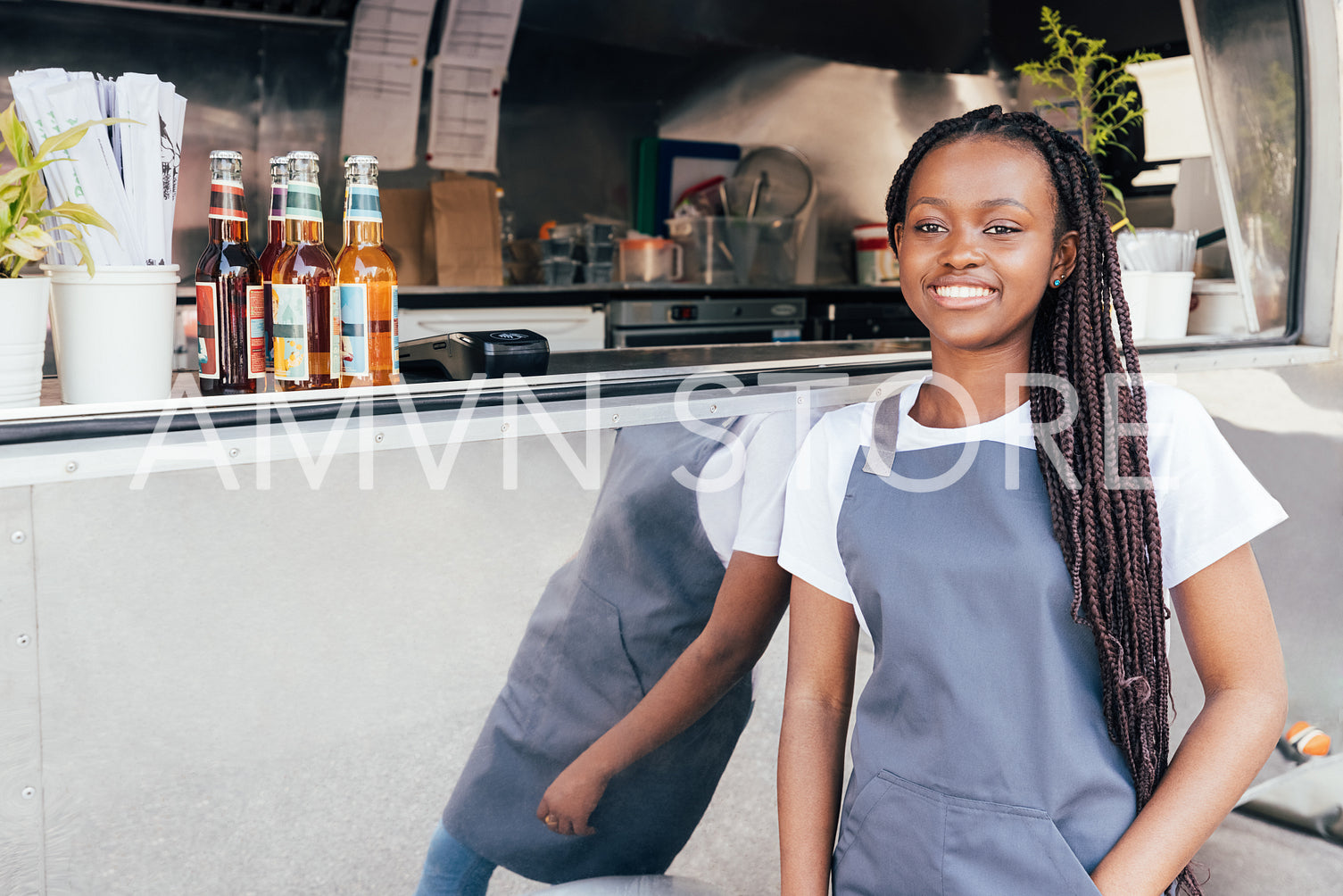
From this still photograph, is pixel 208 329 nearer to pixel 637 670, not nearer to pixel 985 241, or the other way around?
pixel 637 670

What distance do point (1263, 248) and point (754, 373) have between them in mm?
1269

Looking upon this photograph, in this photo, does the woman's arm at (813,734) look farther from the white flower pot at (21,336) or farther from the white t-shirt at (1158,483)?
the white flower pot at (21,336)

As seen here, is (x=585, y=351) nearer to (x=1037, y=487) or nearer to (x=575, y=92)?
(x=1037, y=487)

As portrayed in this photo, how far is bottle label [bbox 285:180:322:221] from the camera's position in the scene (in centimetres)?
110

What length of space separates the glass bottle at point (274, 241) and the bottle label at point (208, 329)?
0.06 m

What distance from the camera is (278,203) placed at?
121 cm

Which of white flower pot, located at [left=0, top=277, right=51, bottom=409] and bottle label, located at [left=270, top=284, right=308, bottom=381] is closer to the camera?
white flower pot, located at [left=0, top=277, right=51, bottom=409]

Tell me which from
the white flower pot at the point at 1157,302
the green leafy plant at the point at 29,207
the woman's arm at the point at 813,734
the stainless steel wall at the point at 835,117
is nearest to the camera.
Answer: the green leafy plant at the point at 29,207

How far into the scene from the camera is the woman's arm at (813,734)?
1.23 meters

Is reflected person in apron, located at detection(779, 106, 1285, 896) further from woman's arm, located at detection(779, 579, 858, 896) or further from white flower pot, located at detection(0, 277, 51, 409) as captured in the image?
white flower pot, located at detection(0, 277, 51, 409)

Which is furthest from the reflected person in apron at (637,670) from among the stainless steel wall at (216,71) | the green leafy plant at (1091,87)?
the stainless steel wall at (216,71)

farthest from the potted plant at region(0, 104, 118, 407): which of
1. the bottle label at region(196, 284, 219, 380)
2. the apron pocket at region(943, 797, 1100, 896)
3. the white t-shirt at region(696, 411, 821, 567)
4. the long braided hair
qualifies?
the apron pocket at region(943, 797, 1100, 896)

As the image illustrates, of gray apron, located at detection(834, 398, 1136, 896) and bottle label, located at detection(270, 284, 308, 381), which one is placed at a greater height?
bottle label, located at detection(270, 284, 308, 381)

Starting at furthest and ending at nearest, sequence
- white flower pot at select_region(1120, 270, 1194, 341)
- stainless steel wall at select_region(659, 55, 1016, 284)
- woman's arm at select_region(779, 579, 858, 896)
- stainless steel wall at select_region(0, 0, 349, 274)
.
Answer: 1. stainless steel wall at select_region(659, 55, 1016, 284)
2. stainless steel wall at select_region(0, 0, 349, 274)
3. white flower pot at select_region(1120, 270, 1194, 341)
4. woman's arm at select_region(779, 579, 858, 896)
